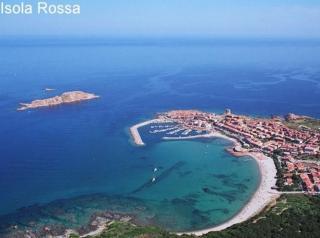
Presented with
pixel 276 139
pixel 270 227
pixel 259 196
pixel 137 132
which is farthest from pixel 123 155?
pixel 270 227

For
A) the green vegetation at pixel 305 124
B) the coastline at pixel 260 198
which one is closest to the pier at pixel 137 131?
the coastline at pixel 260 198

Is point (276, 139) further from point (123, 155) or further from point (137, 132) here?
point (123, 155)

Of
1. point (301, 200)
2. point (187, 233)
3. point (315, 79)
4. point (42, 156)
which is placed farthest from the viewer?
point (315, 79)

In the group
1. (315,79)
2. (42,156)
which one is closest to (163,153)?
(42,156)

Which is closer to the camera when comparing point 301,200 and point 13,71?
point 301,200

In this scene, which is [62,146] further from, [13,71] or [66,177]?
[13,71]

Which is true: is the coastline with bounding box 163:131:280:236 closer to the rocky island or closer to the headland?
the headland
